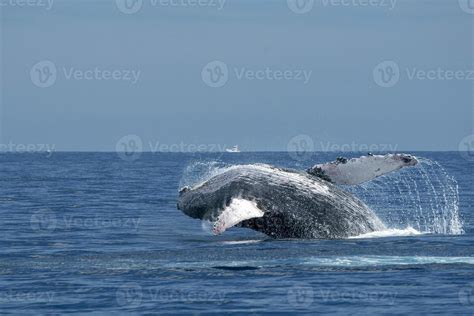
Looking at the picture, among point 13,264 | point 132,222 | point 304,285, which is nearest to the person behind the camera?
point 304,285

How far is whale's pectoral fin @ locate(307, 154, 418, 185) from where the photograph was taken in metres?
19.2

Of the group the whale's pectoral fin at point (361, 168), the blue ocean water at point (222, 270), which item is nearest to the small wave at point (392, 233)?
the blue ocean water at point (222, 270)

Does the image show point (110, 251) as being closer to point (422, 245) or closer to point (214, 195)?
point (214, 195)

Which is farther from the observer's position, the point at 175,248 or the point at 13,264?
the point at 175,248

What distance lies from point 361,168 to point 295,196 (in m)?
1.32

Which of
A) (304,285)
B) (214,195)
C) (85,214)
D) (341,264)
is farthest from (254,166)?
(85,214)

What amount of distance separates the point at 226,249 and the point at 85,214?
10.2 m

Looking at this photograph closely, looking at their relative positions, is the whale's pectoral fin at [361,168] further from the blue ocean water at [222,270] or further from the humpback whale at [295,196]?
the blue ocean water at [222,270]

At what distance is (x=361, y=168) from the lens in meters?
19.4

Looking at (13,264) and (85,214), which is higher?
(85,214)

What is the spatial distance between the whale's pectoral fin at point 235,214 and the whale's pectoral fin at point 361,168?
6.10 ft

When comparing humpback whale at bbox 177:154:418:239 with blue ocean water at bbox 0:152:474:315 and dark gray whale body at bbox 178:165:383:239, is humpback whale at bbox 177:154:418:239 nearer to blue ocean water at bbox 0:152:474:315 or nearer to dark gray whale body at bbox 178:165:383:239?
dark gray whale body at bbox 178:165:383:239

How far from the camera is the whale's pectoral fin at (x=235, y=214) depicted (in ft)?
56.1

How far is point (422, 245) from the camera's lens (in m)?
18.8
